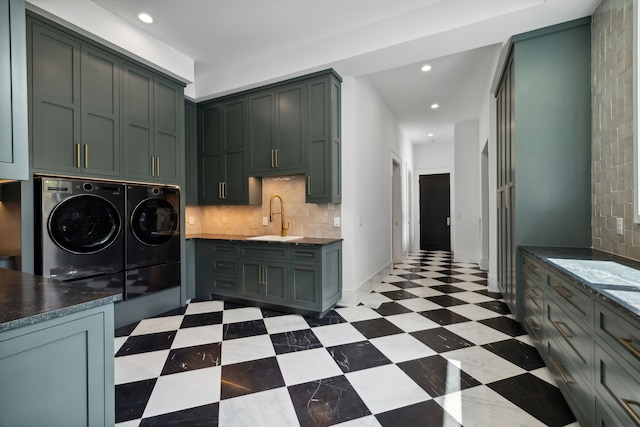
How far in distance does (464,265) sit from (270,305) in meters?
4.23

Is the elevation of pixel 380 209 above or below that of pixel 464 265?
above

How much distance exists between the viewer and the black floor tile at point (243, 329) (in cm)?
262

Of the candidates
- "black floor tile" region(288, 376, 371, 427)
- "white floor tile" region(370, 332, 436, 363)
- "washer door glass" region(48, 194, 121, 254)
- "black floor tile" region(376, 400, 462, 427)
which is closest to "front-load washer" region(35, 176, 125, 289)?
"washer door glass" region(48, 194, 121, 254)

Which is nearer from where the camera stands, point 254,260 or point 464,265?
point 254,260

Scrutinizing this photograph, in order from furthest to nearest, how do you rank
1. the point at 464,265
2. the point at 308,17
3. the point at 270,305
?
the point at 464,265 < the point at 270,305 < the point at 308,17

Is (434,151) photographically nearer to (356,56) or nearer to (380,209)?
(380,209)

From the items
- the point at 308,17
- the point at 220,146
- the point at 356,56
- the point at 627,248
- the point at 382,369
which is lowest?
the point at 382,369

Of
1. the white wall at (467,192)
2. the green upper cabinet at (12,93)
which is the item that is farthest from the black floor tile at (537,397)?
the white wall at (467,192)

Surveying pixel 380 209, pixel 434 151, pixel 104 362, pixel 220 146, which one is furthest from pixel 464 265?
pixel 104 362

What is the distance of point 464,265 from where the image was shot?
5805mm

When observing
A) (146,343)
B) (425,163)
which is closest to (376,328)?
(146,343)

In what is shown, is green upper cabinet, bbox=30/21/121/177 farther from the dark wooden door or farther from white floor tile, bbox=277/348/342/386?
the dark wooden door

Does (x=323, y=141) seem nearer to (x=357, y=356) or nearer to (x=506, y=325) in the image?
(x=357, y=356)

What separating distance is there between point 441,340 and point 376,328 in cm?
57
